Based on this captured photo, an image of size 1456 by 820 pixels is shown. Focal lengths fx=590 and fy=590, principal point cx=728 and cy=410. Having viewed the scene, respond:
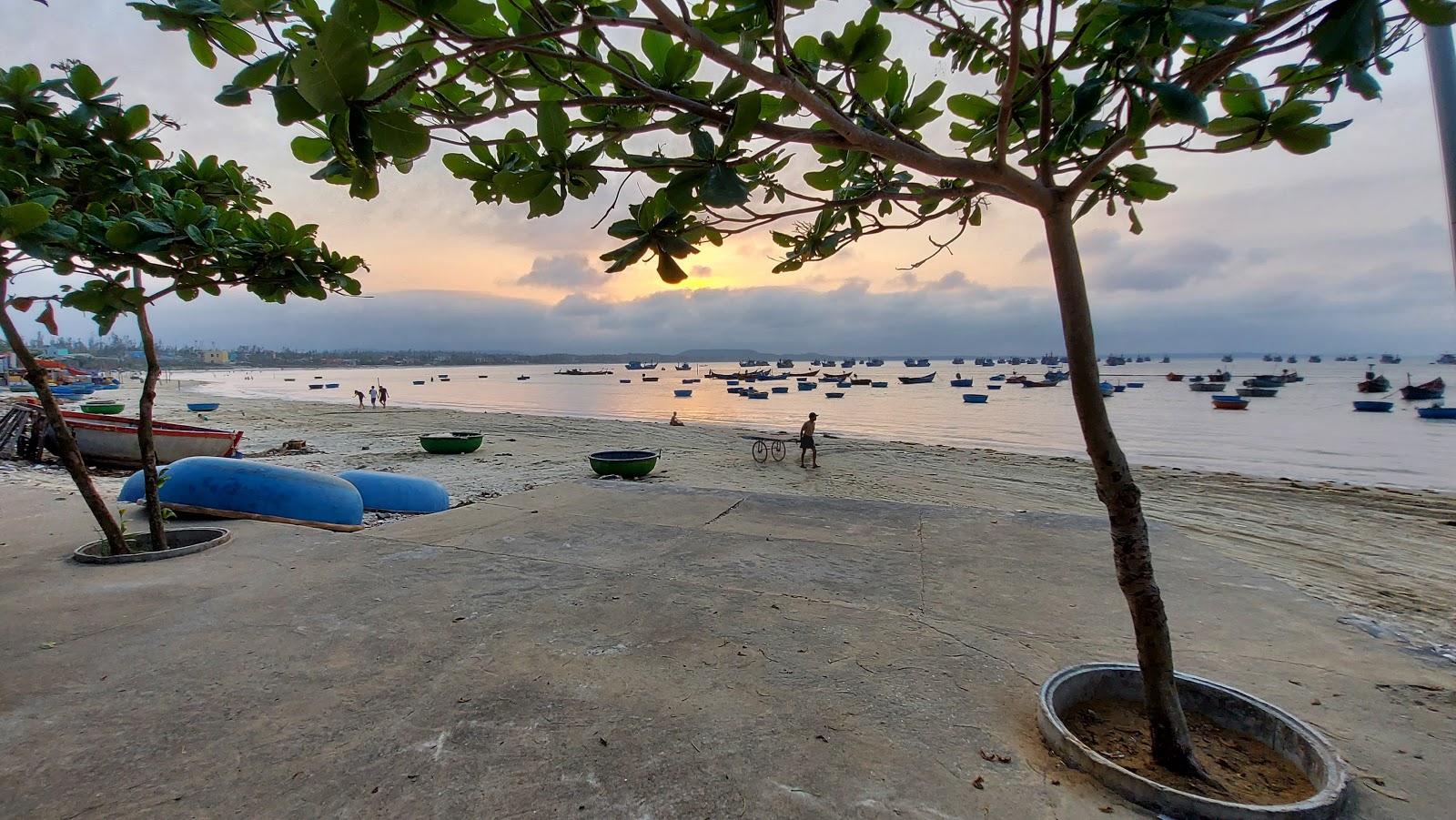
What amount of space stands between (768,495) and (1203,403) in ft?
161

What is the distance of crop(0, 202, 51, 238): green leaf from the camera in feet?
8.16

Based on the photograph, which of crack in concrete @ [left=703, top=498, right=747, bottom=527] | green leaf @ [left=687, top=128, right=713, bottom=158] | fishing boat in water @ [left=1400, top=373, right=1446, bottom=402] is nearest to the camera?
green leaf @ [left=687, top=128, right=713, bottom=158]

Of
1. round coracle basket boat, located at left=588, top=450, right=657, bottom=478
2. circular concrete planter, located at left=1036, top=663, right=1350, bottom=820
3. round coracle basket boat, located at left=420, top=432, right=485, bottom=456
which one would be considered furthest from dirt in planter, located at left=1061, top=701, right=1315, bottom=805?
round coracle basket boat, located at left=420, top=432, right=485, bottom=456

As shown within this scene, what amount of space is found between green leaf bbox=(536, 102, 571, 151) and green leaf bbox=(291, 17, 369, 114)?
44cm

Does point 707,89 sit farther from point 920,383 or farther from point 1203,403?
point 920,383

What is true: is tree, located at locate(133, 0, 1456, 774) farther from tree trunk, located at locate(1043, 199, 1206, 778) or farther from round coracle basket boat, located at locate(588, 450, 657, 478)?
round coracle basket boat, located at locate(588, 450, 657, 478)

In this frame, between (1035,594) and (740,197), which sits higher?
(740,197)

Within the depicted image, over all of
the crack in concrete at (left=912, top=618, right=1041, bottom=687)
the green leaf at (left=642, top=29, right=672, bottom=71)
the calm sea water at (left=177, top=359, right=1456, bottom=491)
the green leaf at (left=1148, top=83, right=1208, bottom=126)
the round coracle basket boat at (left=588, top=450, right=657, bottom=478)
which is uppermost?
the green leaf at (left=642, top=29, right=672, bottom=71)

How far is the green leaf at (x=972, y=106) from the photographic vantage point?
87.6 inches

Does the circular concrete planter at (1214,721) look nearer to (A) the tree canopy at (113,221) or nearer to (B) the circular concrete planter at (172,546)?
(A) the tree canopy at (113,221)

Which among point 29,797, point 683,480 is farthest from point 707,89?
point 683,480

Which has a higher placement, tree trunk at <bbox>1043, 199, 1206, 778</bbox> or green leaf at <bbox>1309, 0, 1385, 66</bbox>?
green leaf at <bbox>1309, 0, 1385, 66</bbox>

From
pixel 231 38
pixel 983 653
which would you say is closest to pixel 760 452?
pixel 983 653

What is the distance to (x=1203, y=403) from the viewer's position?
4306 cm
